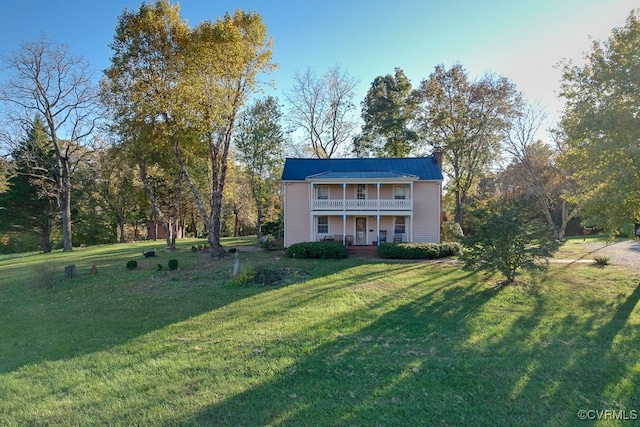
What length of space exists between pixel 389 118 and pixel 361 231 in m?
14.2

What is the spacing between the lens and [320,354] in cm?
598

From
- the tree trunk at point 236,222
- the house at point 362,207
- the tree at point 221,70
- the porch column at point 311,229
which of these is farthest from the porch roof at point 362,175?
the tree trunk at point 236,222

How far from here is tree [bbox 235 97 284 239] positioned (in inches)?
1255

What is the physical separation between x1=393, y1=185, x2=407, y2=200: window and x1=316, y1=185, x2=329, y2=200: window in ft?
14.8

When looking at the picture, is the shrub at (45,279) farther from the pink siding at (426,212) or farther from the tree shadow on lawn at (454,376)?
the pink siding at (426,212)

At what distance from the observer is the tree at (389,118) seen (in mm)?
31938

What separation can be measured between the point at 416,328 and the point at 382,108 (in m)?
28.4

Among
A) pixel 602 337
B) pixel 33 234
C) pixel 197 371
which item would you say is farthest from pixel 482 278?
pixel 33 234

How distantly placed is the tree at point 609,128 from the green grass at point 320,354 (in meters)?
2.84

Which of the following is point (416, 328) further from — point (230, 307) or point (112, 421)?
point (112, 421)

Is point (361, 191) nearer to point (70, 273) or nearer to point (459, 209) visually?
point (459, 209)

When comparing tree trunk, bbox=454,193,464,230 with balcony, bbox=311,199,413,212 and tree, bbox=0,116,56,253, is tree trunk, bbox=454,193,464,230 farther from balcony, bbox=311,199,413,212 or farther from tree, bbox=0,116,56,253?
tree, bbox=0,116,56,253

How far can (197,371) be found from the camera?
17.7 feet

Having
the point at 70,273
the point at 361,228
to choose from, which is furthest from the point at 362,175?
the point at 70,273
